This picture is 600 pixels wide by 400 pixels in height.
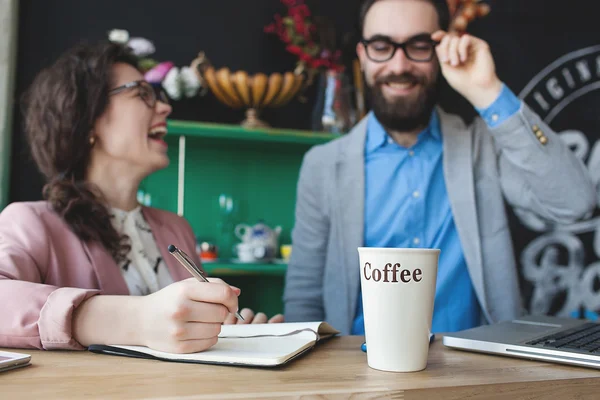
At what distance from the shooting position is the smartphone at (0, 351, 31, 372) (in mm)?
666

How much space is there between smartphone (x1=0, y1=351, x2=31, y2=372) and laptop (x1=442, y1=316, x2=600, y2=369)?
62 cm

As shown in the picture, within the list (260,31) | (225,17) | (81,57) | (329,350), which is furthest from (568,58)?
(329,350)

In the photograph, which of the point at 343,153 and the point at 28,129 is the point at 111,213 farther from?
the point at 343,153

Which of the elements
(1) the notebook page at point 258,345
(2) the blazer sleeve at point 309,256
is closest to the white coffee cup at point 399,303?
(1) the notebook page at point 258,345

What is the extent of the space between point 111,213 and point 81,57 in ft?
1.50

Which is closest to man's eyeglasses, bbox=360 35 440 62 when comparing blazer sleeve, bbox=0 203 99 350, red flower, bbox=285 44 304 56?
red flower, bbox=285 44 304 56

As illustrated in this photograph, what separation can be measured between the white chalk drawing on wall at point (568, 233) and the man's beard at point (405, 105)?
1.40m

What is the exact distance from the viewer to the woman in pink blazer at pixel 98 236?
0.78m

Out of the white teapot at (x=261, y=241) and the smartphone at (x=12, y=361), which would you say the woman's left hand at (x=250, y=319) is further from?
the white teapot at (x=261, y=241)

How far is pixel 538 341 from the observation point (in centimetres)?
86

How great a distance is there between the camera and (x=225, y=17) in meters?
3.06

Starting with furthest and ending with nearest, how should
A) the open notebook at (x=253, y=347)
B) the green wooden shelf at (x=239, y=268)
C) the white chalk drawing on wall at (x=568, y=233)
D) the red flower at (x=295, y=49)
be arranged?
the white chalk drawing on wall at (x=568, y=233) < the red flower at (x=295, y=49) < the green wooden shelf at (x=239, y=268) < the open notebook at (x=253, y=347)

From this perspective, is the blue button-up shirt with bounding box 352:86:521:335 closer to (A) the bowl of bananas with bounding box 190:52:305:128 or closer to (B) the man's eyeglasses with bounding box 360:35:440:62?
(B) the man's eyeglasses with bounding box 360:35:440:62

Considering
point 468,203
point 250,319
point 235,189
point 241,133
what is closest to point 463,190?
point 468,203
